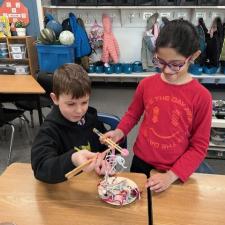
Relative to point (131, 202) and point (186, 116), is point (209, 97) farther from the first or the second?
point (131, 202)

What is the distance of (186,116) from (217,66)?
3221 millimetres

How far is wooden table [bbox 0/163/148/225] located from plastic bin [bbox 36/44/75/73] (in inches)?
112

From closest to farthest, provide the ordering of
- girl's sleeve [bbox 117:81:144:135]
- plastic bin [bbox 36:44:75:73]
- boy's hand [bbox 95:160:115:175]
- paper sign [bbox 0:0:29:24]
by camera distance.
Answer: boy's hand [bbox 95:160:115:175] < girl's sleeve [bbox 117:81:144:135] < plastic bin [bbox 36:44:75:73] < paper sign [bbox 0:0:29:24]

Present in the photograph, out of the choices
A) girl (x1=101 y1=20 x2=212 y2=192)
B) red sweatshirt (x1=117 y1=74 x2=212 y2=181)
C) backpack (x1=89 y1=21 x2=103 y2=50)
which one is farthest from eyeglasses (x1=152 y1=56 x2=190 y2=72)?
backpack (x1=89 y1=21 x2=103 y2=50)

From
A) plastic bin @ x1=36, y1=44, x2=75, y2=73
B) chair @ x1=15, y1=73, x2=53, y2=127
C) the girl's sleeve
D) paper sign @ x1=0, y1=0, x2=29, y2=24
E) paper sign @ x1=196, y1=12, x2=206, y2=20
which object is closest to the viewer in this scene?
the girl's sleeve

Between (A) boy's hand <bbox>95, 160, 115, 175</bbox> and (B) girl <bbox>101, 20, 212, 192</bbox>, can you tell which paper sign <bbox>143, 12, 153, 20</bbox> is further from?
(A) boy's hand <bbox>95, 160, 115, 175</bbox>

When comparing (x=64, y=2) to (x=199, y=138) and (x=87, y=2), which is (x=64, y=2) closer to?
(x=87, y=2)

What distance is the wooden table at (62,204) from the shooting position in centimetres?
83

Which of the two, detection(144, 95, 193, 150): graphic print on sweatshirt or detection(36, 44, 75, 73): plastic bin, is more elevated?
detection(144, 95, 193, 150): graphic print on sweatshirt

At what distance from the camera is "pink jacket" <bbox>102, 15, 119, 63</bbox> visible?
4148mm

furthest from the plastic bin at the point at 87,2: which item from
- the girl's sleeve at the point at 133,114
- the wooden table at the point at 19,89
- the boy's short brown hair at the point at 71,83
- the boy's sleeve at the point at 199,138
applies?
Result: the boy's sleeve at the point at 199,138

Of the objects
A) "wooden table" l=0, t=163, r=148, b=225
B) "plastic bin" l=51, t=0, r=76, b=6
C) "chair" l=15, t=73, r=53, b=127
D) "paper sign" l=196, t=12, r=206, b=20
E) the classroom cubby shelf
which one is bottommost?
the classroom cubby shelf

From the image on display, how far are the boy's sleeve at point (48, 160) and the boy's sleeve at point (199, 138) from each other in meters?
0.42

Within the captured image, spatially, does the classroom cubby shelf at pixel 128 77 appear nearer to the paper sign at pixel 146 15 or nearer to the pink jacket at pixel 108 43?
the pink jacket at pixel 108 43
